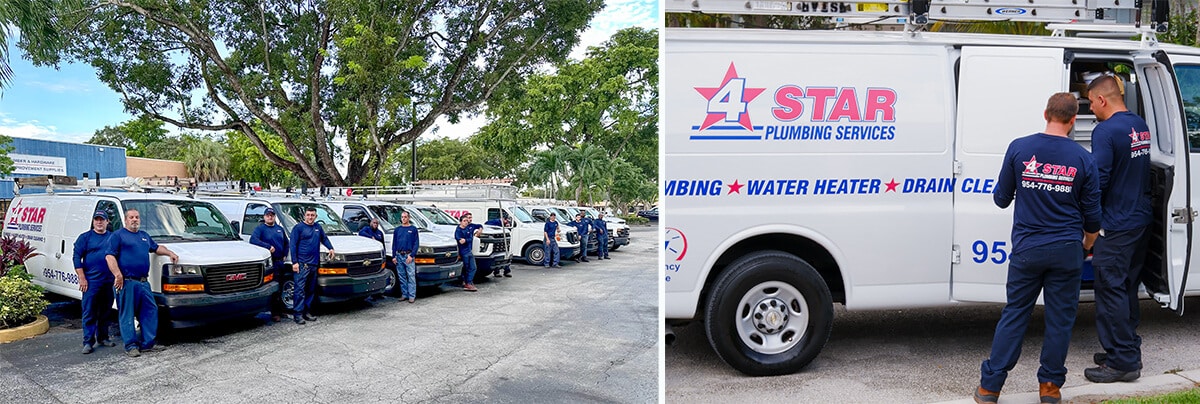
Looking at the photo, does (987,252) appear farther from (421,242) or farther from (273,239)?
(273,239)

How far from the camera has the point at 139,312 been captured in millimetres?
2174

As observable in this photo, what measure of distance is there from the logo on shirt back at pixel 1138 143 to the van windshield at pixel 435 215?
2999mm

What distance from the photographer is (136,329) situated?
2178 millimetres

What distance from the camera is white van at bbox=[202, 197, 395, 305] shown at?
231 cm

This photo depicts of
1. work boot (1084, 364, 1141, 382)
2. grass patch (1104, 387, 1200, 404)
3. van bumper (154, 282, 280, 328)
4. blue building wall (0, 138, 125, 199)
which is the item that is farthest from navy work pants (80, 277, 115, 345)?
work boot (1084, 364, 1141, 382)

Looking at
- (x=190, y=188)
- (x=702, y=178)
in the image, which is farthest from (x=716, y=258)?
(x=190, y=188)

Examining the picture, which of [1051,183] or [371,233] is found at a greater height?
[1051,183]

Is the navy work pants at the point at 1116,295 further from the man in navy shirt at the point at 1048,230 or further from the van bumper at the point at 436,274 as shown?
the van bumper at the point at 436,274

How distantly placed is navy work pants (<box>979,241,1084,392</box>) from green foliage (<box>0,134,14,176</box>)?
3463 millimetres

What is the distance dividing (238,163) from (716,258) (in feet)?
6.76

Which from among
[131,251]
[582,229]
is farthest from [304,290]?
[582,229]

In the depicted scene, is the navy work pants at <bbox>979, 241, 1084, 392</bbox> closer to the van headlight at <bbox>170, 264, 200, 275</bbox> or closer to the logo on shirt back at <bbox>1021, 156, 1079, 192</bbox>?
the logo on shirt back at <bbox>1021, 156, 1079, 192</bbox>

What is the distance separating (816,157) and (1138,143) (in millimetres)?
1405

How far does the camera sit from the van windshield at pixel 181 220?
216 centimetres
